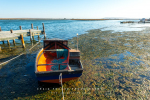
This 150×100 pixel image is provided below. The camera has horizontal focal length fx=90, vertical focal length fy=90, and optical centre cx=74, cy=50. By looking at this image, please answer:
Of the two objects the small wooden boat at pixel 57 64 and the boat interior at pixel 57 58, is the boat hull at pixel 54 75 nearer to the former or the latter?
the small wooden boat at pixel 57 64

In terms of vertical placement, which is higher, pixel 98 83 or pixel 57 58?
pixel 57 58

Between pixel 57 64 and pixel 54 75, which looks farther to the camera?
pixel 57 64

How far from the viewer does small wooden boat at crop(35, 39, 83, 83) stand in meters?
6.34

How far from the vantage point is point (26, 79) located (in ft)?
26.2

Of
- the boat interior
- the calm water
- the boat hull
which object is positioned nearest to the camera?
the boat hull

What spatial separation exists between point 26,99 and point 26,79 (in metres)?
2.31

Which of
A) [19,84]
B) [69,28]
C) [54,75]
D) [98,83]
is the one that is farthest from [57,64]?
[69,28]

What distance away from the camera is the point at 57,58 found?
10305 mm

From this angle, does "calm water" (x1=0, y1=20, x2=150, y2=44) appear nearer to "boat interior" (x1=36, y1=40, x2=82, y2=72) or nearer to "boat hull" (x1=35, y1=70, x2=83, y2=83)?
"boat interior" (x1=36, y1=40, x2=82, y2=72)

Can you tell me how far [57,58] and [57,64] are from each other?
2.42 metres

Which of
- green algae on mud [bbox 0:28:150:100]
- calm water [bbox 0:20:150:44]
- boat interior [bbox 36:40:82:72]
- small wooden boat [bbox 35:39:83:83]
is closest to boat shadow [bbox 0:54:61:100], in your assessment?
green algae on mud [bbox 0:28:150:100]

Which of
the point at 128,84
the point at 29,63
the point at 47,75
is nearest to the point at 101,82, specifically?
the point at 128,84

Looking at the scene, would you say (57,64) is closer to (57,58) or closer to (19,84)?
(57,58)

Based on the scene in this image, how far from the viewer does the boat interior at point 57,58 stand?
27.0 feet
